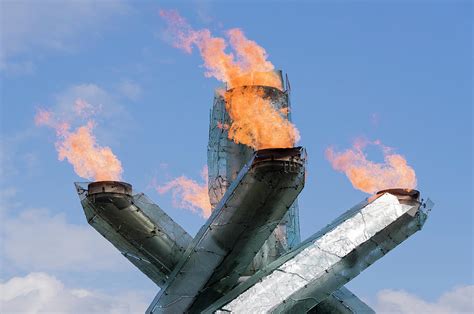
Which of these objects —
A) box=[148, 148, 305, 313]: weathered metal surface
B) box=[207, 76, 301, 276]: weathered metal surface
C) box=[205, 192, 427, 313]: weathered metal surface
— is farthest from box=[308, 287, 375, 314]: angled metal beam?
box=[148, 148, 305, 313]: weathered metal surface

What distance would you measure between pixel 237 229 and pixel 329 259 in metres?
4.16

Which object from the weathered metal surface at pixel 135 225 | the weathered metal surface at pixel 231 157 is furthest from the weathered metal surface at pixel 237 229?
the weathered metal surface at pixel 231 157

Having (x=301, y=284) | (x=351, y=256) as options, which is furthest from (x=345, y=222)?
(x=301, y=284)

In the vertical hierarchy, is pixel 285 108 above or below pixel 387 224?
above

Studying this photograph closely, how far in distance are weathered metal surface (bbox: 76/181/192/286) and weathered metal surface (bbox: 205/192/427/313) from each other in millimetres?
3937

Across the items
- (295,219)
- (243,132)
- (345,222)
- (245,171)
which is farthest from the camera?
(295,219)

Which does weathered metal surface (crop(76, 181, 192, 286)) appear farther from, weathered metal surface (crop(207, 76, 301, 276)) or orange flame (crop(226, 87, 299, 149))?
orange flame (crop(226, 87, 299, 149))

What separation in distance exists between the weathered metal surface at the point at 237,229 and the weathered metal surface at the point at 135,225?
48.0 inches

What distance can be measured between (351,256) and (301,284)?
2.81 metres

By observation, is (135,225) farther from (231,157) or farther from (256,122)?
(256,122)

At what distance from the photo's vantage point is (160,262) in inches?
1394

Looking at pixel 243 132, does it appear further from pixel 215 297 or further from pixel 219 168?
pixel 215 297

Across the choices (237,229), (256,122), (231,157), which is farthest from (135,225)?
(256,122)

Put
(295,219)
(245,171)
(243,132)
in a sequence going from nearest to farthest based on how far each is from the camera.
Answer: (245,171) → (243,132) → (295,219)
